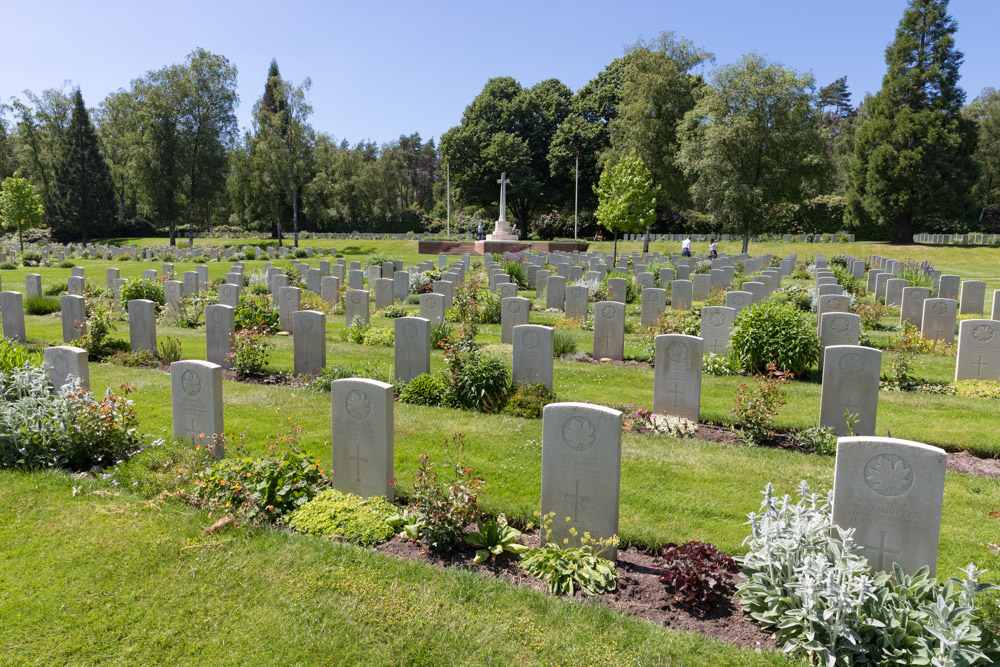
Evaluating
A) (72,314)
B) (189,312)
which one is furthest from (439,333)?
(189,312)

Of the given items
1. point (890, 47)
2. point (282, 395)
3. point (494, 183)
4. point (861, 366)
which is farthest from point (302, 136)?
point (861, 366)

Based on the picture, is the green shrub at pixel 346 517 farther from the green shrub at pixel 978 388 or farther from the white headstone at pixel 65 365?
the green shrub at pixel 978 388

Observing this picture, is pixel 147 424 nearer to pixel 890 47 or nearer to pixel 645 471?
pixel 645 471

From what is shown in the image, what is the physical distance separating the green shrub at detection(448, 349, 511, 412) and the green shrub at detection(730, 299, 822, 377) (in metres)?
4.12

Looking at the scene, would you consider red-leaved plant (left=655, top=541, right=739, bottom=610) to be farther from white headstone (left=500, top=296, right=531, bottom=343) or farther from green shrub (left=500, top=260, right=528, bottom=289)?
green shrub (left=500, top=260, right=528, bottom=289)

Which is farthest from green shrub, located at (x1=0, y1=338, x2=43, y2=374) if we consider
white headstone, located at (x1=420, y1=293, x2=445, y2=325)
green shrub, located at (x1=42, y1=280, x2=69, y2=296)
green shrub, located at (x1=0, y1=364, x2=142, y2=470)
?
green shrub, located at (x1=42, y1=280, x2=69, y2=296)

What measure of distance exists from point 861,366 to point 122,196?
71.5 m

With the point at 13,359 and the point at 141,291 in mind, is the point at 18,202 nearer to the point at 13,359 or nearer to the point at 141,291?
the point at 141,291

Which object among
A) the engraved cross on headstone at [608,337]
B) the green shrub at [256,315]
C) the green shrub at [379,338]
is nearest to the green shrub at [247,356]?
the green shrub at [256,315]

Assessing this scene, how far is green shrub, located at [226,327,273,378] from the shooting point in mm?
11195

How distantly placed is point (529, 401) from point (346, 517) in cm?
366

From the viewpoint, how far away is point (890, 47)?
41406 millimetres

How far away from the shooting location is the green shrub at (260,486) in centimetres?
571

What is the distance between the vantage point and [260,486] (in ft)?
19.3
